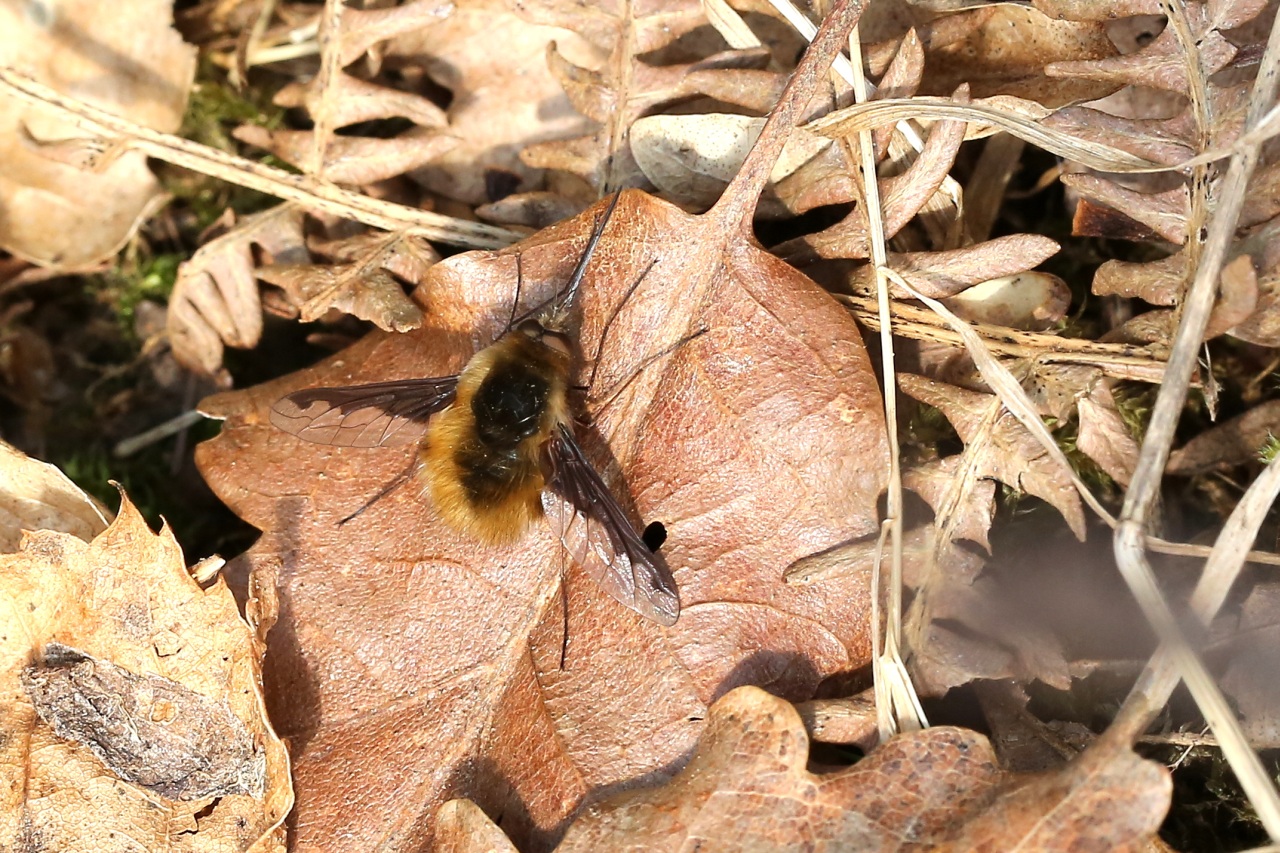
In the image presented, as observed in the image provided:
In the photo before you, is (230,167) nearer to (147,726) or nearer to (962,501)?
(147,726)

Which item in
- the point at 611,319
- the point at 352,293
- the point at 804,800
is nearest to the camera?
the point at 804,800

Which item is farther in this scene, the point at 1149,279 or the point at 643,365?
the point at 643,365

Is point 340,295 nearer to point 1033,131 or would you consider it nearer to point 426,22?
point 426,22

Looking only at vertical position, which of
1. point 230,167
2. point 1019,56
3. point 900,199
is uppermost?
point 1019,56

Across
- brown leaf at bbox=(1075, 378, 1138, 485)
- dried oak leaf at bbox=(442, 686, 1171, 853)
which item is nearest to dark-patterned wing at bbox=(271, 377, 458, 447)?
dried oak leaf at bbox=(442, 686, 1171, 853)

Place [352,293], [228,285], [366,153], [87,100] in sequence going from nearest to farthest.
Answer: [352,293], [366,153], [228,285], [87,100]

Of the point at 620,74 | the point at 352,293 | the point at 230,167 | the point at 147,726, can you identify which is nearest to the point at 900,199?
the point at 620,74

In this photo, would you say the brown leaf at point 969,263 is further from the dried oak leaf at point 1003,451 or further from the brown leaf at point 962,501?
the brown leaf at point 962,501

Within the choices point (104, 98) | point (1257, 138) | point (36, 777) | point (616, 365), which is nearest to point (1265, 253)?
point (1257, 138)
